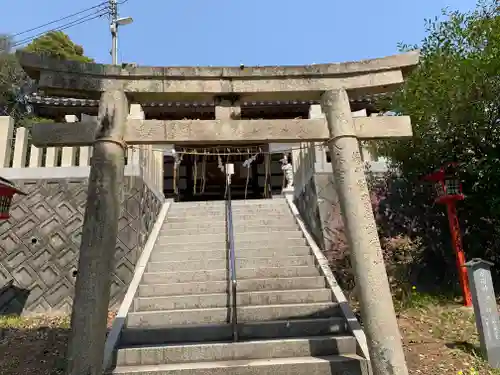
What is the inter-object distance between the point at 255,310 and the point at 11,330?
3752mm

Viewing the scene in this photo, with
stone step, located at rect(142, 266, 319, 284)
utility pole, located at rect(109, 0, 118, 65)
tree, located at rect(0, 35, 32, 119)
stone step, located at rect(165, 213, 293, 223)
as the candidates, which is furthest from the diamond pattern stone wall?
utility pole, located at rect(109, 0, 118, 65)

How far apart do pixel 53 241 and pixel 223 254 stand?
3.29 m

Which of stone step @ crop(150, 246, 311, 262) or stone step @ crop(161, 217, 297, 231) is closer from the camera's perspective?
stone step @ crop(150, 246, 311, 262)

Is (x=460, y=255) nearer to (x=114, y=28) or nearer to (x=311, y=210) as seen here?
(x=311, y=210)

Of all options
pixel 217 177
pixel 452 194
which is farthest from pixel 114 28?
pixel 452 194

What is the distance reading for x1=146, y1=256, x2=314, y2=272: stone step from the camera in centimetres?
677

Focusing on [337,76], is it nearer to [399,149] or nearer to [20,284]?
[399,149]

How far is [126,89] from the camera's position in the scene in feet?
14.8


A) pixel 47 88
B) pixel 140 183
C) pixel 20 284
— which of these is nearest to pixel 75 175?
pixel 140 183

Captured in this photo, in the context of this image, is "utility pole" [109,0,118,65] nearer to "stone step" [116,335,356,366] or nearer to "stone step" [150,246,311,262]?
"stone step" [150,246,311,262]

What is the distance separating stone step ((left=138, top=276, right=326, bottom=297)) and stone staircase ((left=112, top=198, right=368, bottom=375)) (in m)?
0.02

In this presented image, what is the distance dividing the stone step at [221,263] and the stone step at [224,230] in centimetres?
127

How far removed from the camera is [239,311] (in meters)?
5.44

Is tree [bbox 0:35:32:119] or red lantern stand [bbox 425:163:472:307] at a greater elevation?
tree [bbox 0:35:32:119]
